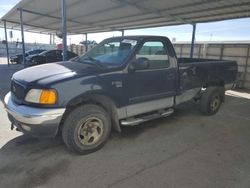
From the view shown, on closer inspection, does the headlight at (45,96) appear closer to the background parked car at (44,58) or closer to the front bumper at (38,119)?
the front bumper at (38,119)

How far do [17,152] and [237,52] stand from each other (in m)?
10.0

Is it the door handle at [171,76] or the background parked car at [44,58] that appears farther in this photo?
the background parked car at [44,58]

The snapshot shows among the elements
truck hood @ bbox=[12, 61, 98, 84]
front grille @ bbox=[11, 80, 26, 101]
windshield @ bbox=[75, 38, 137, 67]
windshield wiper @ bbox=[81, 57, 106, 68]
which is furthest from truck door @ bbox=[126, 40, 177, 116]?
front grille @ bbox=[11, 80, 26, 101]

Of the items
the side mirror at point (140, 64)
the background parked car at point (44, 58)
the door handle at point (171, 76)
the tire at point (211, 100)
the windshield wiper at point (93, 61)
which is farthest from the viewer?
the background parked car at point (44, 58)

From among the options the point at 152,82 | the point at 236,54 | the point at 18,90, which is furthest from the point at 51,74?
the point at 236,54

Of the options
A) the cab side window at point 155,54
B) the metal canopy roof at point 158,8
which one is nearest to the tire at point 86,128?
the cab side window at point 155,54

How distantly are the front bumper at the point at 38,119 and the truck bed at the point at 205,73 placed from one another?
8.94 feet

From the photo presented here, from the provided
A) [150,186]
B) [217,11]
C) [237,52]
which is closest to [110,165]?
[150,186]

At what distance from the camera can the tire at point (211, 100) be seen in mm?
5107

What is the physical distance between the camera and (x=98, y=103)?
3453 millimetres

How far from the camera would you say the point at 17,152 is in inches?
133

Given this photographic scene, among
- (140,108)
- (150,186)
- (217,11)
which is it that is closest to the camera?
(150,186)

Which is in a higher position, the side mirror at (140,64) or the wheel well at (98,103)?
the side mirror at (140,64)

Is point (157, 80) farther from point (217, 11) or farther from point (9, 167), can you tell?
point (217, 11)
